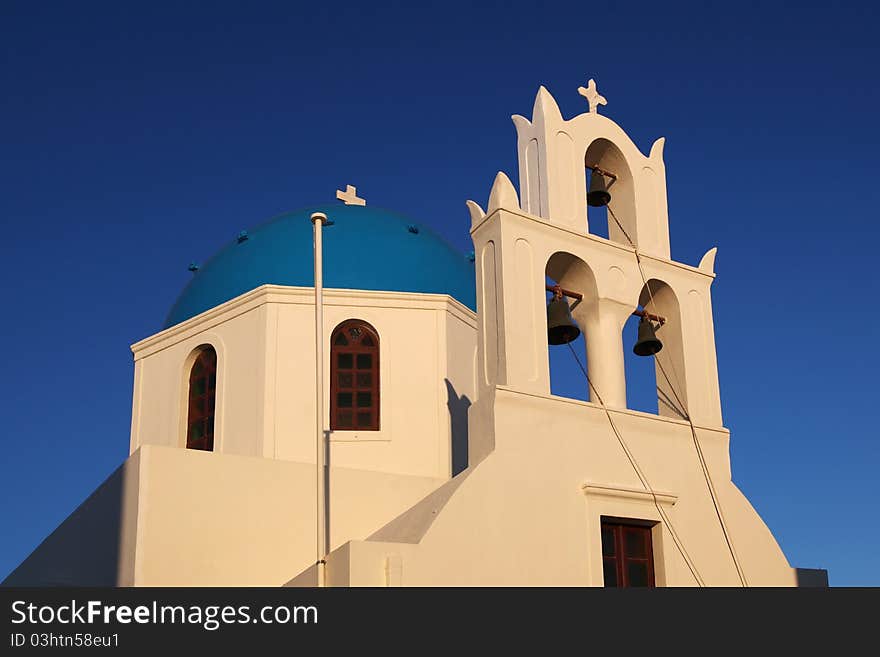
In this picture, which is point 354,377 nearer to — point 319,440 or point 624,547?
point 319,440

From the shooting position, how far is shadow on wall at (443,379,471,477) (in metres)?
15.1

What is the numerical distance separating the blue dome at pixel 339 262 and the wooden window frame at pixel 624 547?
5665 mm

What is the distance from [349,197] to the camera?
724 inches

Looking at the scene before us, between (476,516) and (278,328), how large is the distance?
18.6 feet

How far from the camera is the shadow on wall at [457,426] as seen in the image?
15070 mm

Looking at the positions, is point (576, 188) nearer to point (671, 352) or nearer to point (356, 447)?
point (671, 352)

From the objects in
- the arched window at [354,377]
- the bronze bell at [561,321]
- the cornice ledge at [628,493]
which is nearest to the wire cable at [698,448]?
the cornice ledge at [628,493]

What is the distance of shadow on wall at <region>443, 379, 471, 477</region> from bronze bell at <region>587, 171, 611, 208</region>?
3.34 meters

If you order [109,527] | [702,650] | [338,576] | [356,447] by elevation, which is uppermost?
[356,447]

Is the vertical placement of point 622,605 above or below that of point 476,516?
below

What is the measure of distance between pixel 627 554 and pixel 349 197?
8.87m

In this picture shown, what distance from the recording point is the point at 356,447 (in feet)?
48.3

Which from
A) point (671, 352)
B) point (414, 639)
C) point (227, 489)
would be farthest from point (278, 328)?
point (414, 639)

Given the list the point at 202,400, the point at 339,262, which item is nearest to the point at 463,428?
the point at 339,262
